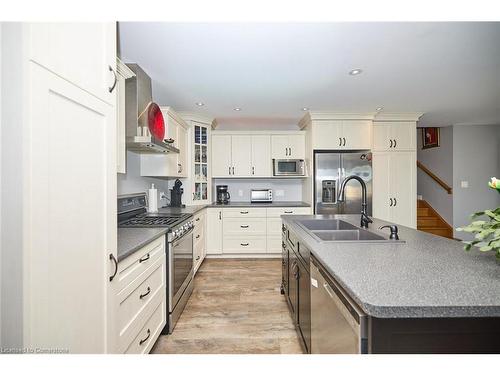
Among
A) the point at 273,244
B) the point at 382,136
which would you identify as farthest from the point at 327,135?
the point at 273,244

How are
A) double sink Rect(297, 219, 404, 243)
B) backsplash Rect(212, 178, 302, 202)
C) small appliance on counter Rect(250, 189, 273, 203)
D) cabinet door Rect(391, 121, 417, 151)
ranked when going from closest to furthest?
double sink Rect(297, 219, 404, 243), cabinet door Rect(391, 121, 417, 151), small appliance on counter Rect(250, 189, 273, 203), backsplash Rect(212, 178, 302, 202)

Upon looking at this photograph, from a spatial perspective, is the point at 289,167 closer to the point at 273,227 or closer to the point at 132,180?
the point at 273,227

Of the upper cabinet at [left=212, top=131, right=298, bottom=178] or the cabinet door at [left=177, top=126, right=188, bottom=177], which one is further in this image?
the upper cabinet at [left=212, top=131, right=298, bottom=178]

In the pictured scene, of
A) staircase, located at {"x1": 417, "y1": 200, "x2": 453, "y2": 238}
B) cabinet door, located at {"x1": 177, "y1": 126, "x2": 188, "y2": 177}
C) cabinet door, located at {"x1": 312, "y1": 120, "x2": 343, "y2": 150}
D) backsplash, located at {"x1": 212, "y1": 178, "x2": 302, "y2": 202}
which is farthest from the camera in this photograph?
staircase, located at {"x1": 417, "y1": 200, "x2": 453, "y2": 238}

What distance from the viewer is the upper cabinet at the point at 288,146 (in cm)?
429

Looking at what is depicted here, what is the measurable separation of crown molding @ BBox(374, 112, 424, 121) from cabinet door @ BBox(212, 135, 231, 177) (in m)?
2.54

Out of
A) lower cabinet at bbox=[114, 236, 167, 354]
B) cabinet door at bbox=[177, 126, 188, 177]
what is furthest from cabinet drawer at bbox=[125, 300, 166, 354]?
cabinet door at bbox=[177, 126, 188, 177]

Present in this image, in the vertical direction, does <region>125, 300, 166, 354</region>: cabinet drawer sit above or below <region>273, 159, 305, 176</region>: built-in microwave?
below

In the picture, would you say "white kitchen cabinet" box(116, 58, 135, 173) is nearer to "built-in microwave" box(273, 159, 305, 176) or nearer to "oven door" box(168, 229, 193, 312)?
"oven door" box(168, 229, 193, 312)

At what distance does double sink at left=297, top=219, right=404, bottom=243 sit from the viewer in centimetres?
159

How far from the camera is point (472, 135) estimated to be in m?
4.72

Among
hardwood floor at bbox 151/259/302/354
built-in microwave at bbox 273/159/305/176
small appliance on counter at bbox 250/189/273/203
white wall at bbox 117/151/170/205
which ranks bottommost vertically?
hardwood floor at bbox 151/259/302/354

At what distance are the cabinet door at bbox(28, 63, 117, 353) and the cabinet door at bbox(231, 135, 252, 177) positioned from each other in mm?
3183

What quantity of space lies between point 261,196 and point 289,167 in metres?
0.77
